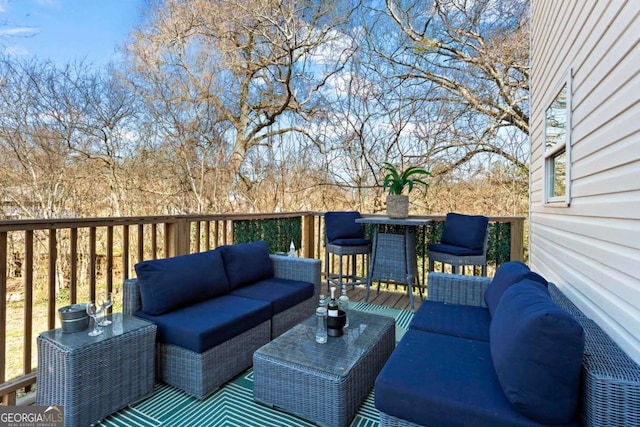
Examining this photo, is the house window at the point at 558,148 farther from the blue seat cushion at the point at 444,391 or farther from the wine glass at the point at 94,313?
the wine glass at the point at 94,313

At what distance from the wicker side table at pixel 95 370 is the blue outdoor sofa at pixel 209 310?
17 cm

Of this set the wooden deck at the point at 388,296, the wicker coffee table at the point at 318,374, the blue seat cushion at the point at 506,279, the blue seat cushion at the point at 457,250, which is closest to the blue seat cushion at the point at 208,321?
the wicker coffee table at the point at 318,374

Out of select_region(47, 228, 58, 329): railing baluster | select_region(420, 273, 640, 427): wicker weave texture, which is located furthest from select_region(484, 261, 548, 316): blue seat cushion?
select_region(47, 228, 58, 329): railing baluster

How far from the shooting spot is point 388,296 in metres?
4.40

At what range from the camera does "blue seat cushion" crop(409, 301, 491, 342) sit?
201 cm

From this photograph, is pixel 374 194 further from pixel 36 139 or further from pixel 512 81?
pixel 36 139

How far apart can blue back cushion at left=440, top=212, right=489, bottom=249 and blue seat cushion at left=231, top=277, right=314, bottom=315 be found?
75.3 inches

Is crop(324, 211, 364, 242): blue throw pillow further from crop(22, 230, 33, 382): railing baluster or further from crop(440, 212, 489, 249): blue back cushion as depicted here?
crop(22, 230, 33, 382): railing baluster

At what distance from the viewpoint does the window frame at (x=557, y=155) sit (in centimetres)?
251

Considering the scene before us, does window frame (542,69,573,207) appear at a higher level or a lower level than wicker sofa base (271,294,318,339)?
higher

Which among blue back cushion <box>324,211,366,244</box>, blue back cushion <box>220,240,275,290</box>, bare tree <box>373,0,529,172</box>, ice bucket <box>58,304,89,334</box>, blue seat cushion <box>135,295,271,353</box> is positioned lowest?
blue seat cushion <box>135,295,271,353</box>

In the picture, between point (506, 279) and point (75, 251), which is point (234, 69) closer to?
point (75, 251)

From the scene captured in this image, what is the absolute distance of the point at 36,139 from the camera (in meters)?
5.21

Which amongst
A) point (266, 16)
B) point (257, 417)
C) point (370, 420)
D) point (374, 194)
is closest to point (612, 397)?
point (370, 420)
